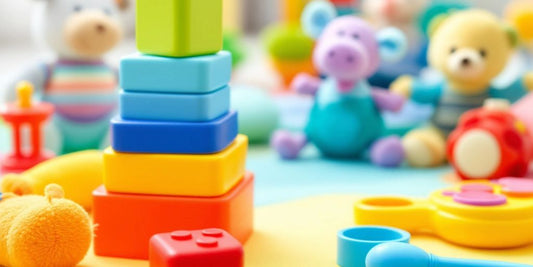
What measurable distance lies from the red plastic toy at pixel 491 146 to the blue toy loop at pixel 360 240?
0.52m

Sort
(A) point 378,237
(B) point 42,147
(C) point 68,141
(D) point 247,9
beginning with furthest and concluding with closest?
(D) point 247,9
(C) point 68,141
(B) point 42,147
(A) point 378,237

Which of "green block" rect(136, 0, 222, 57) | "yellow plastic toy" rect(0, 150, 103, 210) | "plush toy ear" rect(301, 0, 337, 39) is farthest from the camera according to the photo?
"plush toy ear" rect(301, 0, 337, 39)

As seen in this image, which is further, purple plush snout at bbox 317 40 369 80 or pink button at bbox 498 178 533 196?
purple plush snout at bbox 317 40 369 80

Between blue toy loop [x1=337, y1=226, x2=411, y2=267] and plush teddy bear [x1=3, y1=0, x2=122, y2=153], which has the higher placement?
plush teddy bear [x1=3, y1=0, x2=122, y2=153]

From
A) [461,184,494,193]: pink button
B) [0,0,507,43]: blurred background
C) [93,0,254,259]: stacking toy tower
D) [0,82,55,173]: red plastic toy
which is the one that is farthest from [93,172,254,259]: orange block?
[0,0,507,43]: blurred background

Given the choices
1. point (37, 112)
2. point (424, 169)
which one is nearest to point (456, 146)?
point (424, 169)

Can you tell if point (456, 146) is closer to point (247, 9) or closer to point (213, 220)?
point (213, 220)

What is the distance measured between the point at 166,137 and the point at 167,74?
81 millimetres

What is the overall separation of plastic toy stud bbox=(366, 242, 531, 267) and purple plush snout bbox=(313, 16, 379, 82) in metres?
0.79

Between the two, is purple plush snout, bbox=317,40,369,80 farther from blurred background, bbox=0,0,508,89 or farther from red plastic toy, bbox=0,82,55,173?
blurred background, bbox=0,0,508,89

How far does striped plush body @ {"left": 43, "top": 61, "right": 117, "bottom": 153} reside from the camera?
→ 1.70 metres

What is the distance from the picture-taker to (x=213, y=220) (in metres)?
1.05

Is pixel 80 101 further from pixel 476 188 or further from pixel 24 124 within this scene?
pixel 476 188

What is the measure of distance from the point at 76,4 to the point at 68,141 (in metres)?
0.29
